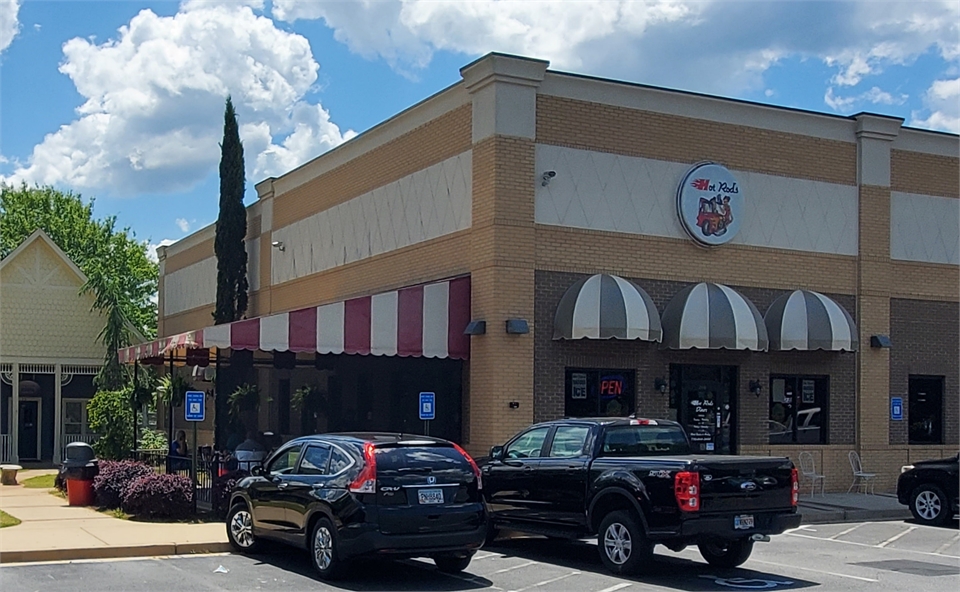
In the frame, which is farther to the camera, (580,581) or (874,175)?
(874,175)

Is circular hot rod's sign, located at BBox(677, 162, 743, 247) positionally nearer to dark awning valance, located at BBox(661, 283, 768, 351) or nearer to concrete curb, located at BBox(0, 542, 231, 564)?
dark awning valance, located at BBox(661, 283, 768, 351)

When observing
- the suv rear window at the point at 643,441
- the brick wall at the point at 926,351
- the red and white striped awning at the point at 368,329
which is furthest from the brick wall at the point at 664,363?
the suv rear window at the point at 643,441

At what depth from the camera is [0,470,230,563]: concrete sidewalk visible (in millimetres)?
14195

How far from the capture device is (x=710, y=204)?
23.1m

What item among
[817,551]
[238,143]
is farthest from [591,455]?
[238,143]

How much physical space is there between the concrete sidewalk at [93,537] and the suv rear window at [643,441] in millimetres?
5345

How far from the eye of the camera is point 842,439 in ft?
79.8

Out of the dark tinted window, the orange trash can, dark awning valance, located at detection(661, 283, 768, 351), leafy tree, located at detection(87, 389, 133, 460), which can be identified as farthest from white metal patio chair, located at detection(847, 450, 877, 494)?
leafy tree, located at detection(87, 389, 133, 460)

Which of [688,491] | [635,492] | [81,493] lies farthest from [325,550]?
[81,493]

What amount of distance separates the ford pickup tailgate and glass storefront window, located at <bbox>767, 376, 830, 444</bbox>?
10.8 meters

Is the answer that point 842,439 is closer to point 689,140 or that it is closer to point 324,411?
point 689,140

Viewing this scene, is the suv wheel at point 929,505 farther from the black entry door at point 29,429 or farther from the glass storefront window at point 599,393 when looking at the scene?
the black entry door at point 29,429

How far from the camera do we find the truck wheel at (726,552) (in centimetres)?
1366

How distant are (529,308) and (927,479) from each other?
7.70 m
